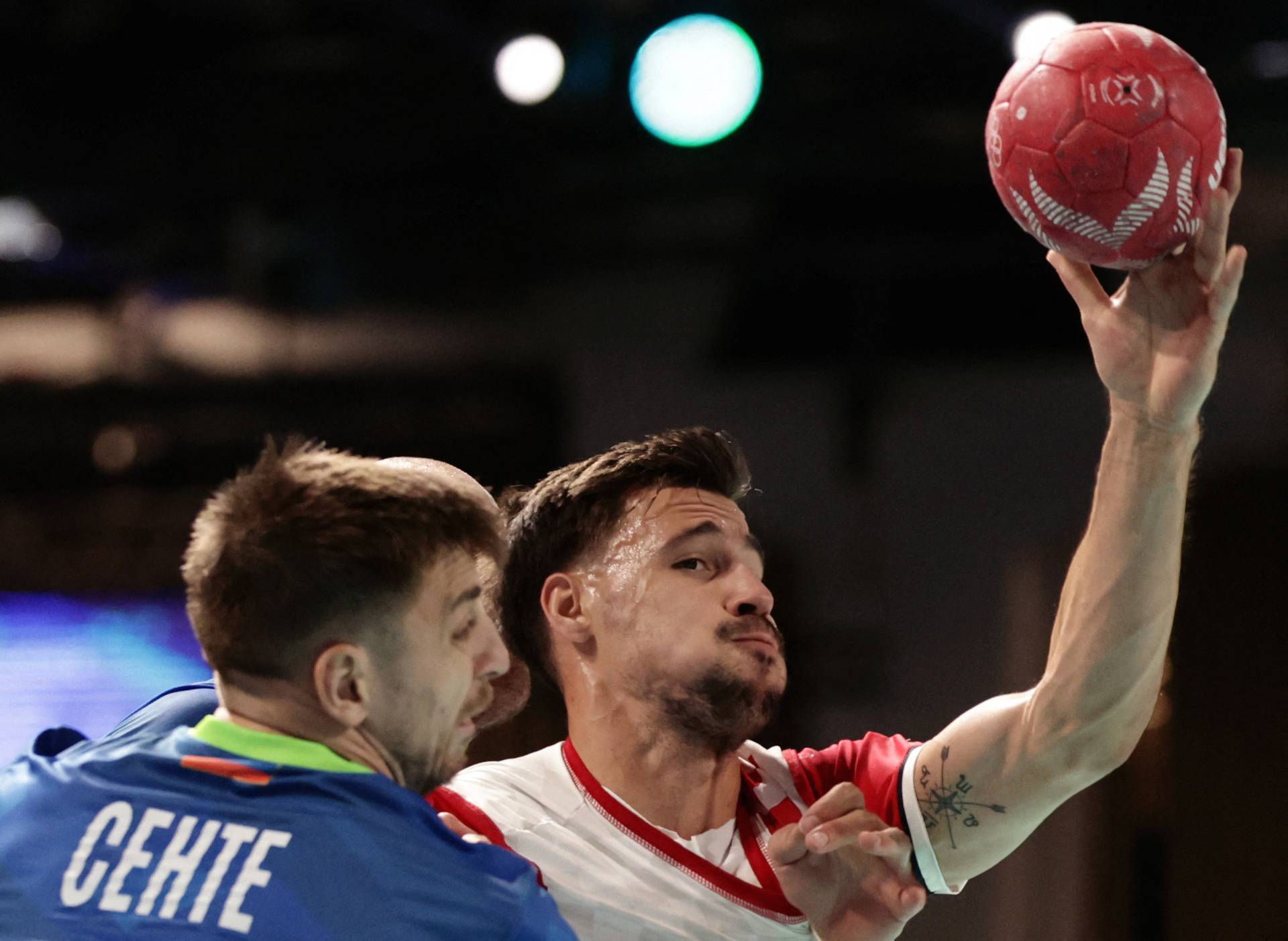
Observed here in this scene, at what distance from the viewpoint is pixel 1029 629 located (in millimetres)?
6922

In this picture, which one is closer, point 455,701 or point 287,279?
point 455,701

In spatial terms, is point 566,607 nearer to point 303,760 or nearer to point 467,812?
point 467,812

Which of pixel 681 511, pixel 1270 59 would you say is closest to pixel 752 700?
pixel 681 511

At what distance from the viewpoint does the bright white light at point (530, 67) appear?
18.5 ft

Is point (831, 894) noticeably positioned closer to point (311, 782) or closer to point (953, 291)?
point (311, 782)

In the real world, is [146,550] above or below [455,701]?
below

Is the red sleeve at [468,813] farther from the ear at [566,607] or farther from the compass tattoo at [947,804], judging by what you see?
the compass tattoo at [947,804]

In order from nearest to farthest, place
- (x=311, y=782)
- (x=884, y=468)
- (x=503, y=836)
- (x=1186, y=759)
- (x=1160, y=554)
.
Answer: (x=311, y=782), (x=1160, y=554), (x=503, y=836), (x=1186, y=759), (x=884, y=468)

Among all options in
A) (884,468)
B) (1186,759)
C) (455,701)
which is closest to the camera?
(455,701)

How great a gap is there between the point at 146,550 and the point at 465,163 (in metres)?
2.87

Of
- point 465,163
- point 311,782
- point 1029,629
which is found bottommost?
point 1029,629

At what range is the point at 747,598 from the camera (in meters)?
2.83

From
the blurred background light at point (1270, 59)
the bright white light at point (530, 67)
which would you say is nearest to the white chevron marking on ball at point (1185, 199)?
the blurred background light at point (1270, 59)

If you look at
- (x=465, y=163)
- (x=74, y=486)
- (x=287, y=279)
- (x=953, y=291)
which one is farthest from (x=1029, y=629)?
(x=74, y=486)
